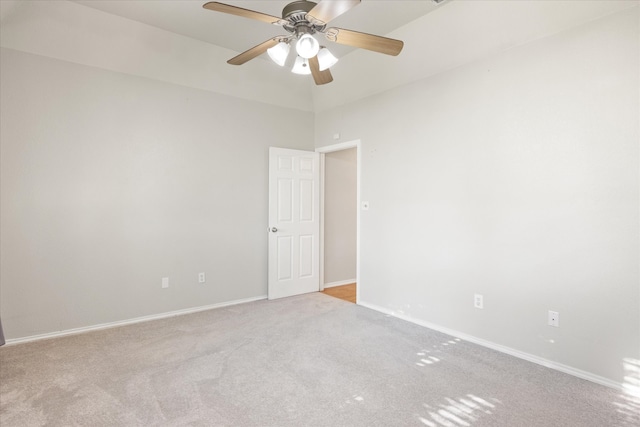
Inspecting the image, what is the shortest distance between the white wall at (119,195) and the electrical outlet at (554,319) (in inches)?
127

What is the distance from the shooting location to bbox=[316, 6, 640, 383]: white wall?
230 centimetres

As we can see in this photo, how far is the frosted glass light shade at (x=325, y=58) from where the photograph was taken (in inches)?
95.7

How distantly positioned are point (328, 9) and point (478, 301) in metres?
2.71

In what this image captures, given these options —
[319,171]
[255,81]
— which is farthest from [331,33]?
[319,171]

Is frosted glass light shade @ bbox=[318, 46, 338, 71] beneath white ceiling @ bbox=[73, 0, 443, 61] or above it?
beneath

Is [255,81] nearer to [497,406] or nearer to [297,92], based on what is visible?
[297,92]

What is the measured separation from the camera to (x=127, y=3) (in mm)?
2965

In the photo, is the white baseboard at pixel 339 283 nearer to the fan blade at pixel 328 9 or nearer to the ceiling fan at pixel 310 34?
the ceiling fan at pixel 310 34

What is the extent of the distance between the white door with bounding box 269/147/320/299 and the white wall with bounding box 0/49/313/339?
0.16 meters

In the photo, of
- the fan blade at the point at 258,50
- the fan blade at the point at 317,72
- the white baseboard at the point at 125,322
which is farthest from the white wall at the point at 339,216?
the fan blade at the point at 258,50

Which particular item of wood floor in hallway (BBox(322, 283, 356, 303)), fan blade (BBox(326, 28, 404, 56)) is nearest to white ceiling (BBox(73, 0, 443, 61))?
fan blade (BBox(326, 28, 404, 56))

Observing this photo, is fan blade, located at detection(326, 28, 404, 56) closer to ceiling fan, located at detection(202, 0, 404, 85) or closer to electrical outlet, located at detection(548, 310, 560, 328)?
ceiling fan, located at detection(202, 0, 404, 85)

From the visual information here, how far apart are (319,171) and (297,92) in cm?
117

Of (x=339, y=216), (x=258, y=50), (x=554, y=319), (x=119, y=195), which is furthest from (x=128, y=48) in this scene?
(x=554, y=319)
